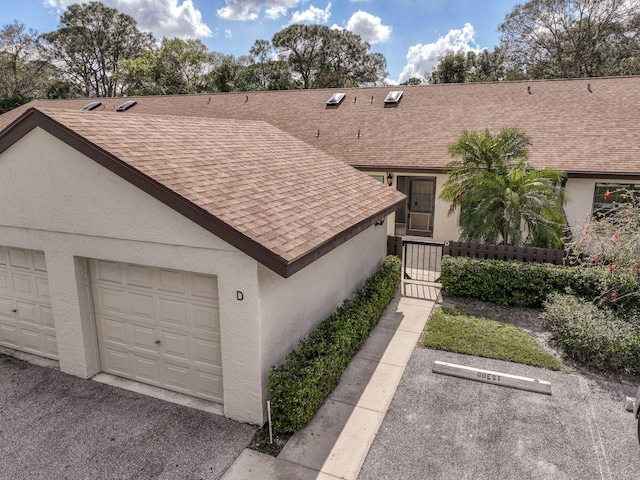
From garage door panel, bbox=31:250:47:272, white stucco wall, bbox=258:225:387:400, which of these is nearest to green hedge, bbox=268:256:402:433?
white stucco wall, bbox=258:225:387:400

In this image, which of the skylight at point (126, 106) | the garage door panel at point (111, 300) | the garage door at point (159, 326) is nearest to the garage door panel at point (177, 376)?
the garage door at point (159, 326)

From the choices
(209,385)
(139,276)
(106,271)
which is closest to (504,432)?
(209,385)

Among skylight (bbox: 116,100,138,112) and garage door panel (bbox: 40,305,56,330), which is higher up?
skylight (bbox: 116,100,138,112)

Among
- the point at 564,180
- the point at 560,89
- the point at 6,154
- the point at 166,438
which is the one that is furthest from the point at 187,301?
the point at 560,89

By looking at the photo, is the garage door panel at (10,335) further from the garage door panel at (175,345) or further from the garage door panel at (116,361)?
the garage door panel at (175,345)

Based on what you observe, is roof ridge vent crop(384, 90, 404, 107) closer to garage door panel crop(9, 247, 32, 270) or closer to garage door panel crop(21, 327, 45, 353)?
garage door panel crop(9, 247, 32, 270)

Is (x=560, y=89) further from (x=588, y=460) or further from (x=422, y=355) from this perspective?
(x=588, y=460)
